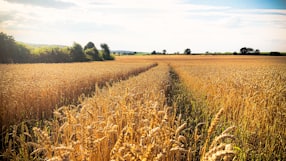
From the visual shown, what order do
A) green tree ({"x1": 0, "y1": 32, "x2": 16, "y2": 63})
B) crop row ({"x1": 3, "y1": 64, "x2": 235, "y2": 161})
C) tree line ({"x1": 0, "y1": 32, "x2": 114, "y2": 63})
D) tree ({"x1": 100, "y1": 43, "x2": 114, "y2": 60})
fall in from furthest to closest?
tree ({"x1": 100, "y1": 43, "x2": 114, "y2": 60}) → tree line ({"x1": 0, "y1": 32, "x2": 114, "y2": 63}) → green tree ({"x1": 0, "y1": 32, "x2": 16, "y2": 63}) → crop row ({"x1": 3, "y1": 64, "x2": 235, "y2": 161})

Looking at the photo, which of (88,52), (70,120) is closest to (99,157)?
(70,120)

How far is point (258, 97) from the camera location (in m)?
6.84

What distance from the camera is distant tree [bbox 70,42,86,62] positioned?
2068 inches

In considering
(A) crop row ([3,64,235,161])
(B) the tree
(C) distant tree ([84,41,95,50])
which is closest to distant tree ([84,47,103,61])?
(C) distant tree ([84,41,95,50])

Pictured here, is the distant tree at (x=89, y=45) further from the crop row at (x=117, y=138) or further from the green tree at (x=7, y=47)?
the crop row at (x=117, y=138)

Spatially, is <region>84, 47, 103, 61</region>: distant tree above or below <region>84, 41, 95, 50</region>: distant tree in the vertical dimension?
below

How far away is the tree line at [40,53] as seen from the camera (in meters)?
36.8

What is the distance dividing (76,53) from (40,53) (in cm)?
969

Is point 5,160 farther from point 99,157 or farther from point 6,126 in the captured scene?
point 99,157

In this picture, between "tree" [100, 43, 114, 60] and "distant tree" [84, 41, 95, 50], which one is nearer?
"distant tree" [84, 41, 95, 50]

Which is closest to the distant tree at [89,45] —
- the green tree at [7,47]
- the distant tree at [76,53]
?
the distant tree at [76,53]

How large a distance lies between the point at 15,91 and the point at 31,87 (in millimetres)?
795

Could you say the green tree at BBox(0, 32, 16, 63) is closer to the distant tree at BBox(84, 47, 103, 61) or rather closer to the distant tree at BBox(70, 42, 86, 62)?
the distant tree at BBox(70, 42, 86, 62)

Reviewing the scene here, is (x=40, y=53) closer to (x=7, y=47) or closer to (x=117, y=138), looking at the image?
(x=7, y=47)
